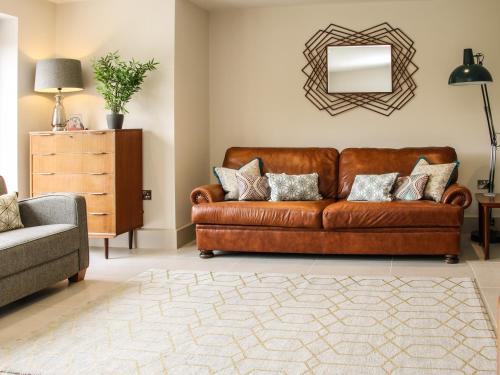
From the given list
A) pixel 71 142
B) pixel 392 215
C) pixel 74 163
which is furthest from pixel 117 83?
pixel 392 215

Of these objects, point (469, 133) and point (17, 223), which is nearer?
point (17, 223)

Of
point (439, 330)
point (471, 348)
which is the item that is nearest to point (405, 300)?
point (439, 330)

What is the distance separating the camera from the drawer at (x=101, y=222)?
16.0 ft

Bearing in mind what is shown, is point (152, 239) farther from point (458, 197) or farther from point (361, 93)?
point (458, 197)

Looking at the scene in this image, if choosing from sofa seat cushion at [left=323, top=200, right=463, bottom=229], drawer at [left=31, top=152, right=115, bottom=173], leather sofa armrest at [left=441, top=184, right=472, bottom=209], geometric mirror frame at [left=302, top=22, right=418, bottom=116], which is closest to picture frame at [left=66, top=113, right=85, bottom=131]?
drawer at [left=31, top=152, right=115, bottom=173]

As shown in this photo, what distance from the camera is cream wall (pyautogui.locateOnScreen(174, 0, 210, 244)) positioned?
17.5 ft

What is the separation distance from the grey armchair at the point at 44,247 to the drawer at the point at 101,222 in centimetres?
76

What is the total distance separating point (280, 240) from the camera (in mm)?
4766

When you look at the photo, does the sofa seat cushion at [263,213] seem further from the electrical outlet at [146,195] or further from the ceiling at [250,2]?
the ceiling at [250,2]

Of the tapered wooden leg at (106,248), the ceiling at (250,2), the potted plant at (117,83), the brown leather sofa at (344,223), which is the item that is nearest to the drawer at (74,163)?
the potted plant at (117,83)

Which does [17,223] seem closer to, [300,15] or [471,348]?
[471,348]

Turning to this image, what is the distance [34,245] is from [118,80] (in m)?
1.98

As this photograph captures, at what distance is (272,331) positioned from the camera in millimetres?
2996

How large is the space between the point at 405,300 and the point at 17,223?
2.53m
